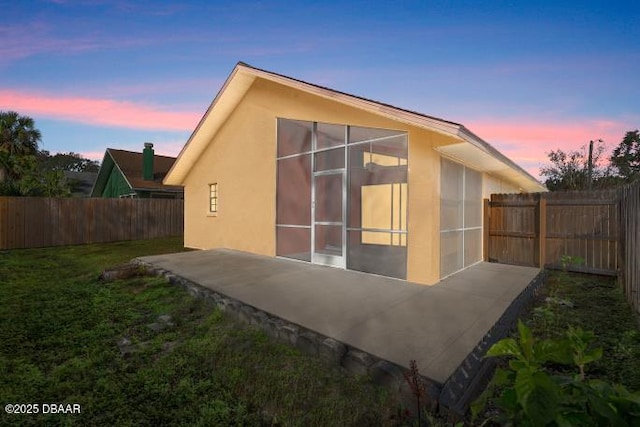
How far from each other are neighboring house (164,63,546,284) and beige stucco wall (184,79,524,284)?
3cm

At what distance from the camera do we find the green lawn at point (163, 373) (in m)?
2.38

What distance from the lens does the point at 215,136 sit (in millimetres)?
11188

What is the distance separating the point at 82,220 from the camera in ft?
46.3

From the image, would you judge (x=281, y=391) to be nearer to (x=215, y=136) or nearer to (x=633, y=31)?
(x=215, y=136)

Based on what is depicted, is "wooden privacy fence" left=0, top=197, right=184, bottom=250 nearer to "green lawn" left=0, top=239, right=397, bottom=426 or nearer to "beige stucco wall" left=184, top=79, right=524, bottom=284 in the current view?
"beige stucco wall" left=184, top=79, right=524, bottom=284

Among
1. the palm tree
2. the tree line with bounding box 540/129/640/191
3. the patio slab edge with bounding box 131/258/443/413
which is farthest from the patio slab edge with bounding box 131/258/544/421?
the tree line with bounding box 540/129/640/191

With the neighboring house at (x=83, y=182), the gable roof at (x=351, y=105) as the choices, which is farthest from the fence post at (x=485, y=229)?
the neighboring house at (x=83, y=182)

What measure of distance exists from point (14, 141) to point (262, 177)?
60.0 ft

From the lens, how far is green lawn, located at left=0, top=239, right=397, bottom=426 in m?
2.38

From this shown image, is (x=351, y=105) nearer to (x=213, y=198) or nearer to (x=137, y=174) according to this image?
(x=213, y=198)

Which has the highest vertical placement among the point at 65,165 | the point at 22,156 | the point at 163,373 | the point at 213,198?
the point at 65,165

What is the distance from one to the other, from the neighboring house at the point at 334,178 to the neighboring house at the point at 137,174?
27.6 ft

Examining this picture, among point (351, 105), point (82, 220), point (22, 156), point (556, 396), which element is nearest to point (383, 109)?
point (351, 105)

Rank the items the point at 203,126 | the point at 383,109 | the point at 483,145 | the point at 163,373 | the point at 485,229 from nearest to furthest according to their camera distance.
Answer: the point at 163,373
the point at 383,109
the point at 483,145
the point at 485,229
the point at 203,126
